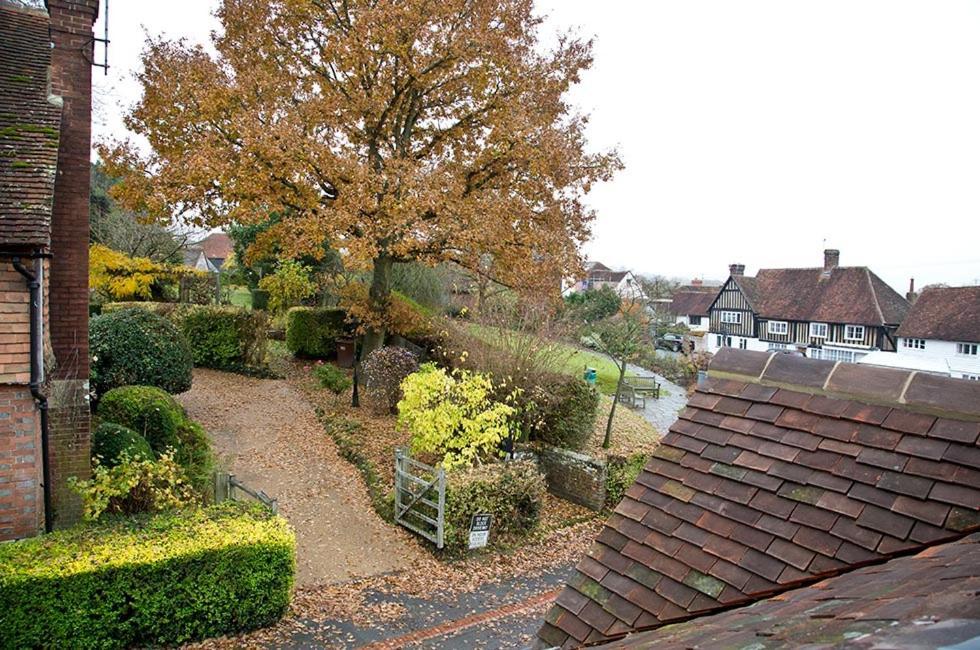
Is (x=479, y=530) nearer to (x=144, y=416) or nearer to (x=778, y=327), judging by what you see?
(x=144, y=416)

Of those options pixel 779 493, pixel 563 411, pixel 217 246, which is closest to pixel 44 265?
pixel 779 493

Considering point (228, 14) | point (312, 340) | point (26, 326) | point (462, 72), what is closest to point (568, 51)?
point (462, 72)

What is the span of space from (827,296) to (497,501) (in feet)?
137

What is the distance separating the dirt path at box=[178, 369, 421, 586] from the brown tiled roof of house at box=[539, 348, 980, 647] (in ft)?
23.6

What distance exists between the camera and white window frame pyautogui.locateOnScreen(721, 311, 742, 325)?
49906 millimetres

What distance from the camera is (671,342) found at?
1913 inches

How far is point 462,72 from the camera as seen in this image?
16.9 meters

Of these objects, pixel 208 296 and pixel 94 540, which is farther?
pixel 208 296

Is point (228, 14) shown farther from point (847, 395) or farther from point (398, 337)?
point (847, 395)

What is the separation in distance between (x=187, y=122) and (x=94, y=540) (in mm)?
11429

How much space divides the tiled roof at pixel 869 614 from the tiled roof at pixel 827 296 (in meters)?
45.1

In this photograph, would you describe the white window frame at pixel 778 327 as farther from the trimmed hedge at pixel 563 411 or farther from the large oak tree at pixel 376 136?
the trimmed hedge at pixel 563 411

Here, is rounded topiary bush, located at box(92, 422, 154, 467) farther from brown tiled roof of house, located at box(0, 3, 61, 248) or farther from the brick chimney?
brown tiled roof of house, located at box(0, 3, 61, 248)

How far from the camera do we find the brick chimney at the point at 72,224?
8.89m
